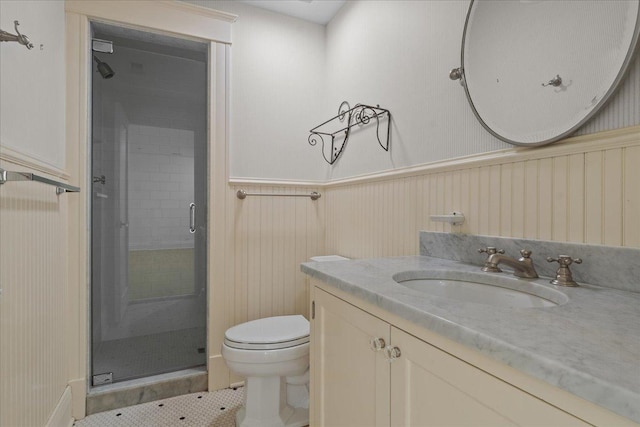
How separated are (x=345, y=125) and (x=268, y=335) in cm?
127

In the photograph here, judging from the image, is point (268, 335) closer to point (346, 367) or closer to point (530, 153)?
point (346, 367)

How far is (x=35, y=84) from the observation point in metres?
1.19

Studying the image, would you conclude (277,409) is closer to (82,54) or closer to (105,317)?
(105,317)

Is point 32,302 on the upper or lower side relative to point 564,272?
lower

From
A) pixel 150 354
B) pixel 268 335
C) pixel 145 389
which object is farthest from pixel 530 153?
pixel 150 354

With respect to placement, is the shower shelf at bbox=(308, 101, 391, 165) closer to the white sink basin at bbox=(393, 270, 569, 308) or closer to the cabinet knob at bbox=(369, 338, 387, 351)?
the white sink basin at bbox=(393, 270, 569, 308)

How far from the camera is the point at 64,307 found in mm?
1534

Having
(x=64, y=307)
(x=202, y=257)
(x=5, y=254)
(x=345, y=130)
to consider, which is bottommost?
(x=64, y=307)

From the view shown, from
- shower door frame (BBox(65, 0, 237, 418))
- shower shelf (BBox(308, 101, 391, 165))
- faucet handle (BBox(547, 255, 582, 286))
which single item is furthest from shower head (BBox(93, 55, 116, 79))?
faucet handle (BBox(547, 255, 582, 286))

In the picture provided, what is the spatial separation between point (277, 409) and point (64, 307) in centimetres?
113

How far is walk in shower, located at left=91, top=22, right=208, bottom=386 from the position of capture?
73.2 inches

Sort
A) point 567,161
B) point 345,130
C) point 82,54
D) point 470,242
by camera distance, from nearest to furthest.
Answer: point 567,161, point 470,242, point 82,54, point 345,130

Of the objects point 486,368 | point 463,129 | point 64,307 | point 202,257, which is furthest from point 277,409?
point 463,129

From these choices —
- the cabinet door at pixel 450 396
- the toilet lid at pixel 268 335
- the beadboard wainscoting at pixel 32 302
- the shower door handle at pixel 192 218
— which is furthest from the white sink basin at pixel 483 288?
the shower door handle at pixel 192 218
